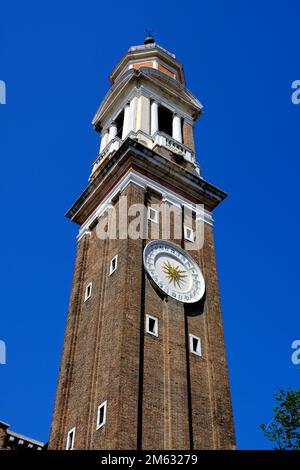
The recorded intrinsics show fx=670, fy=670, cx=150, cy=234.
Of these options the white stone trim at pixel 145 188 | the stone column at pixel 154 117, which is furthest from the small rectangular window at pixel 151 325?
the stone column at pixel 154 117

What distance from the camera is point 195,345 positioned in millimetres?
27375

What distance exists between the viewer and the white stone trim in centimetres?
3139

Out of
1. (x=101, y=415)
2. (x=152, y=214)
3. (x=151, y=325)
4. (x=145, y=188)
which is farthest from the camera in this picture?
(x=145, y=188)

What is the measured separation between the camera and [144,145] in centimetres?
3294

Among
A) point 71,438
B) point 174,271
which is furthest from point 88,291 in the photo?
point 71,438

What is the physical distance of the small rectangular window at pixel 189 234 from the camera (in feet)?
104

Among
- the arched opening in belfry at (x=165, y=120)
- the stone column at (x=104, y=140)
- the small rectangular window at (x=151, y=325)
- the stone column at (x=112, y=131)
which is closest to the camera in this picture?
the small rectangular window at (x=151, y=325)

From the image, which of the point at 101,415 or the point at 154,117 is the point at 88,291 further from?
the point at 154,117

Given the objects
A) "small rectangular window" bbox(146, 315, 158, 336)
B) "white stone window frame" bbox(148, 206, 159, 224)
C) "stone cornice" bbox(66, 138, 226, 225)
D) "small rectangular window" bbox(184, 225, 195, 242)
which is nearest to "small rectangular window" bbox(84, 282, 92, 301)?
"white stone window frame" bbox(148, 206, 159, 224)

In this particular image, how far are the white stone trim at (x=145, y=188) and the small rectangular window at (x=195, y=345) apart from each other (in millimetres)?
7405

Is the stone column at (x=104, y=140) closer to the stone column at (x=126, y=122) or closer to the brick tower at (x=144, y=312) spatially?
the brick tower at (x=144, y=312)

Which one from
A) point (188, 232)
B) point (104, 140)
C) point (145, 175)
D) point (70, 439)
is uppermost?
point (104, 140)

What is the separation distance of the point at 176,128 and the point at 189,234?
8.65 meters

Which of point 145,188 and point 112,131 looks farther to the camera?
point 112,131
